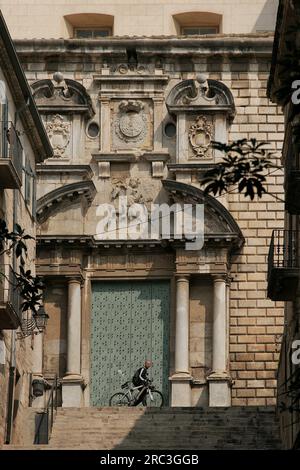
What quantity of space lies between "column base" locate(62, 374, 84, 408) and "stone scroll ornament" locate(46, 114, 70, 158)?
5.34m

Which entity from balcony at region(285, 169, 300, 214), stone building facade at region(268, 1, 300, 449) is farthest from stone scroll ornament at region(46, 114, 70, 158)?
balcony at region(285, 169, 300, 214)

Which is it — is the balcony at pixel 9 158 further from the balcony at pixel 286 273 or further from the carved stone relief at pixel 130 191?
the carved stone relief at pixel 130 191

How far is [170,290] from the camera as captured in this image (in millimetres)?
56625

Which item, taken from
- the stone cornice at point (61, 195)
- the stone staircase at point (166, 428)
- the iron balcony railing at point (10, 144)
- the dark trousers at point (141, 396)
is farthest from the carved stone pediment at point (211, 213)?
the iron balcony railing at point (10, 144)

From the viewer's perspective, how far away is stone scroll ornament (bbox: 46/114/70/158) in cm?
5703

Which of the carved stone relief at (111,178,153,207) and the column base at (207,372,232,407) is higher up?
the carved stone relief at (111,178,153,207)

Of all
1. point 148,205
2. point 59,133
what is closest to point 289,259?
point 148,205

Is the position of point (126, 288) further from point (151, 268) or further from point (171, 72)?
point (171, 72)

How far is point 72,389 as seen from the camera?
55312mm

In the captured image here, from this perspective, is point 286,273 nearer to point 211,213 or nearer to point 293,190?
point 293,190

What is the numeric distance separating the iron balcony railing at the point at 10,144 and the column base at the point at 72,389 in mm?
10046

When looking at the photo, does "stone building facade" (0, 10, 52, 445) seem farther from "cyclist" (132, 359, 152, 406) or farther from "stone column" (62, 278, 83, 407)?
"stone column" (62, 278, 83, 407)
